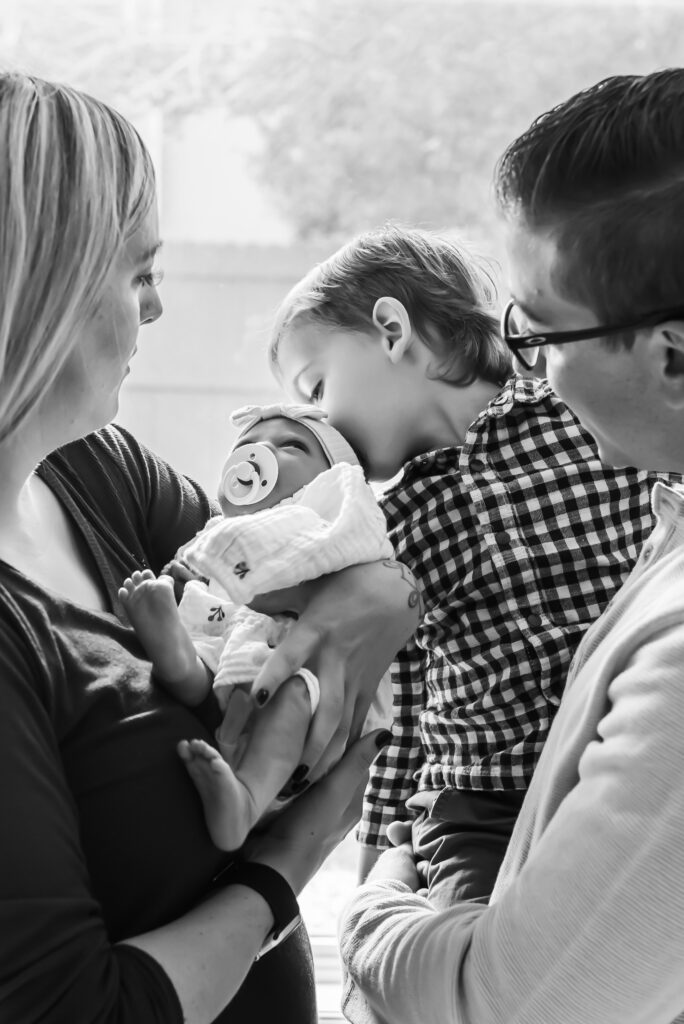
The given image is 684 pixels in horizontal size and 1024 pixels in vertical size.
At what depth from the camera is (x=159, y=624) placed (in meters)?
1.12

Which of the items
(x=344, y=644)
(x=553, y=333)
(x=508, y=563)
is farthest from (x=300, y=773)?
(x=553, y=333)

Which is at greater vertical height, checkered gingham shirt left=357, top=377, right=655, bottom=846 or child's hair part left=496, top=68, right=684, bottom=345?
child's hair part left=496, top=68, right=684, bottom=345

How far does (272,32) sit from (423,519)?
1045 millimetres

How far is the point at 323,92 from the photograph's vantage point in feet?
6.72

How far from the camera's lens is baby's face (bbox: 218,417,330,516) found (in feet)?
4.91

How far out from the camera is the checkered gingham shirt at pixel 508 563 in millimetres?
1425

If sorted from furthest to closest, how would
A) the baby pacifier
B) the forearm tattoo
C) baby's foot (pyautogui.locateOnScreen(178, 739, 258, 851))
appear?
the baby pacifier < the forearm tattoo < baby's foot (pyautogui.locateOnScreen(178, 739, 258, 851))

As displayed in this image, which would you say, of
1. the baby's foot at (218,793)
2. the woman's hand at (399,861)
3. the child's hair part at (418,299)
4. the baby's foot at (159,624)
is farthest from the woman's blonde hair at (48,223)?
the woman's hand at (399,861)

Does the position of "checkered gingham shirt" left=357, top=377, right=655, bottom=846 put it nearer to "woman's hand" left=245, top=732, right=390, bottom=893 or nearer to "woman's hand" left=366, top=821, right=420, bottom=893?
"woman's hand" left=366, top=821, right=420, bottom=893

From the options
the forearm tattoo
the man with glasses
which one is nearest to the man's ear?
the man with glasses

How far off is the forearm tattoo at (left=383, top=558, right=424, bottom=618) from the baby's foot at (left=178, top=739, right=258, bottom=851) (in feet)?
1.15

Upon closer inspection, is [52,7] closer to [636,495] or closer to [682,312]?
[636,495]

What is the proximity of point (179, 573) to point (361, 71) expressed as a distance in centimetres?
113

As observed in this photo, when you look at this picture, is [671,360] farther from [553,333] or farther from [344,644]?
[344,644]
